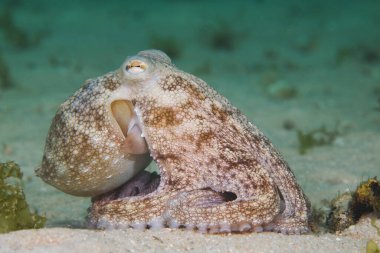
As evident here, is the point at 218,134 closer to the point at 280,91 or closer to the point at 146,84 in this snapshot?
the point at 146,84

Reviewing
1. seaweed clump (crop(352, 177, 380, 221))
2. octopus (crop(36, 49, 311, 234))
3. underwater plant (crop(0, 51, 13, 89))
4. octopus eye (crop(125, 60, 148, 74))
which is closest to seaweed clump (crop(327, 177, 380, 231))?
seaweed clump (crop(352, 177, 380, 221))

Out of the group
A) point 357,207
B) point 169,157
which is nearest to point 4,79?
point 169,157

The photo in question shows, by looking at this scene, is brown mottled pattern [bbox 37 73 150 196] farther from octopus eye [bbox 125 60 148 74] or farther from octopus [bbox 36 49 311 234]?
octopus eye [bbox 125 60 148 74]

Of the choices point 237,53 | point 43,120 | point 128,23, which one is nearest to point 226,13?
point 128,23

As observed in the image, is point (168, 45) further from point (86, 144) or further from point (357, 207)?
point (86, 144)

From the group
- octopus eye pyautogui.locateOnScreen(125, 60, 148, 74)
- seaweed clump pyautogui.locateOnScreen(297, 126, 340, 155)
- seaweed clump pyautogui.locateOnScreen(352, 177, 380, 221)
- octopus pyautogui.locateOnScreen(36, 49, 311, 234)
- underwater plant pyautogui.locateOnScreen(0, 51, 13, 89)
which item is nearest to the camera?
octopus pyautogui.locateOnScreen(36, 49, 311, 234)

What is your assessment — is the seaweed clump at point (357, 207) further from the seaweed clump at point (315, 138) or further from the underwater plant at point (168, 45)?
the underwater plant at point (168, 45)
